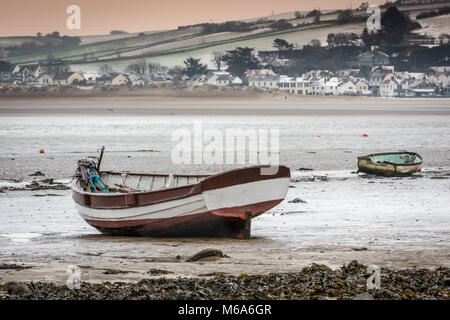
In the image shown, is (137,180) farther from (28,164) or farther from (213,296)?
(28,164)

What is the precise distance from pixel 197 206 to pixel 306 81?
158 m

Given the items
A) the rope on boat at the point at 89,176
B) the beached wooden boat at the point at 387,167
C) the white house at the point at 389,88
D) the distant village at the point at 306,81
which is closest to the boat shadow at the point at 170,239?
the rope on boat at the point at 89,176

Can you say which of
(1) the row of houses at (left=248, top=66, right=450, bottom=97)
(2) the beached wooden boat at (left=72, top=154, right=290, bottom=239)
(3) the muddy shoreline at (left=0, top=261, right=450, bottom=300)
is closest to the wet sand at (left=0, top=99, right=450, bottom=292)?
(2) the beached wooden boat at (left=72, top=154, right=290, bottom=239)

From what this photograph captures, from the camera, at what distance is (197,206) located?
12688 millimetres

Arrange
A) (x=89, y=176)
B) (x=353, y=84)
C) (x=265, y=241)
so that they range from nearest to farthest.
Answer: (x=265, y=241) < (x=89, y=176) < (x=353, y=84)

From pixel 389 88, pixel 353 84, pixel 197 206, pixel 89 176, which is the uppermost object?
pixel 353 84

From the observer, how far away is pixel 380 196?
741 inches

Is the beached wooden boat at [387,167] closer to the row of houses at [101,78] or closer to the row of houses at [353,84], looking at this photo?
the row of houses at [353,84]

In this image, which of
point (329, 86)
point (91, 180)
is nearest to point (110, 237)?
point (91, 180)

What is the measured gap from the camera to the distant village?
541ft

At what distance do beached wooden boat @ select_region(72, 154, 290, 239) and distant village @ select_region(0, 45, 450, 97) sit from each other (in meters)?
144

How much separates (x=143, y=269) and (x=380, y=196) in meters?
10.0

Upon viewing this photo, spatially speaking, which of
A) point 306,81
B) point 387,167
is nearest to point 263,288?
point 387,167

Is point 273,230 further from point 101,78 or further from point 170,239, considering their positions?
point 101,78
